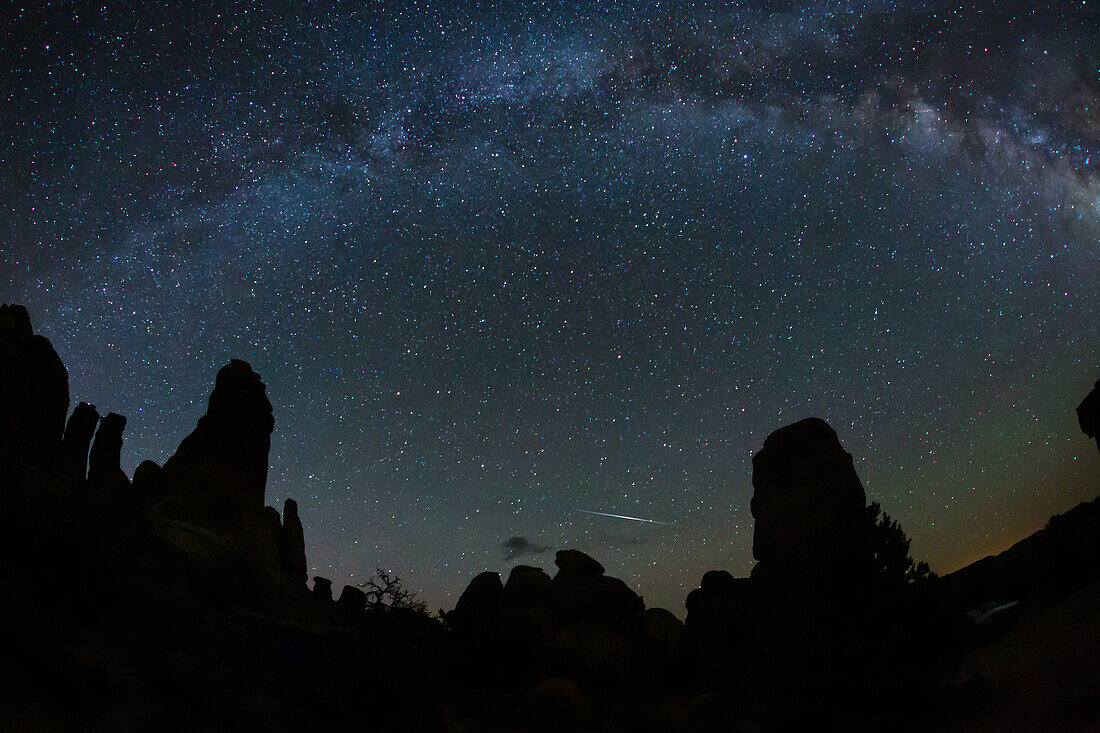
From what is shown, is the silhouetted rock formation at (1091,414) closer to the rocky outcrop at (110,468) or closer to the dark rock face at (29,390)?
the rocky outcrop at (110,468)

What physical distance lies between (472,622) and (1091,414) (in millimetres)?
31762

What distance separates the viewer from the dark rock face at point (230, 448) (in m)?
35.8

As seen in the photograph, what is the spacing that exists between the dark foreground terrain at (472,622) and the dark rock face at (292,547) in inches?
6.0

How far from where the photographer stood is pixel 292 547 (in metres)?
39.2

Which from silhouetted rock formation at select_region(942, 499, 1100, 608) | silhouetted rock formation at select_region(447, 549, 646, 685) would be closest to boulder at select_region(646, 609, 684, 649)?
silhouetted rock formation at select_region(447, 549, 646, 685)

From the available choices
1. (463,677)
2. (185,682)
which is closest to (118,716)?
(185,682)

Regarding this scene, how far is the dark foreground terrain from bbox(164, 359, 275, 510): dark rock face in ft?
0.51

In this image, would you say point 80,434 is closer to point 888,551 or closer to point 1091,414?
point 888,551

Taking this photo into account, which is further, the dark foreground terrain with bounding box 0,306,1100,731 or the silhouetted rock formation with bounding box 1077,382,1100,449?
the silhouetted rock formation with bounding box 1077,382,1100,449

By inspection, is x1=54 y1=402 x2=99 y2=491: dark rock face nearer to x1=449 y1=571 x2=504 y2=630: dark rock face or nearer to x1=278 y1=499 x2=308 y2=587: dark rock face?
x1=278 y1=499 x2=308 y2=587: dark rock face

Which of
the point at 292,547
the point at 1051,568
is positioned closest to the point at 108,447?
the point at 292,547

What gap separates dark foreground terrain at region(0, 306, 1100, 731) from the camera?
46.3ft

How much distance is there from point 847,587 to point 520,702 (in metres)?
13.0

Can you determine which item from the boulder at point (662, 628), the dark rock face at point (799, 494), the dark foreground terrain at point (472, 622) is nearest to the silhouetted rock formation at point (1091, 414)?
the dark foreground terrain at point (472, 622)
